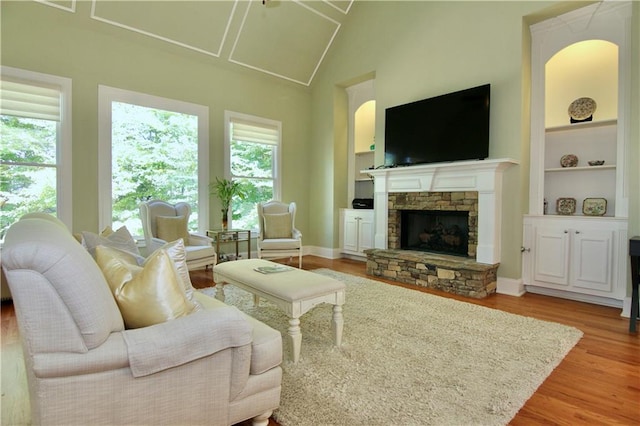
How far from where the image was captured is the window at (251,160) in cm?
541

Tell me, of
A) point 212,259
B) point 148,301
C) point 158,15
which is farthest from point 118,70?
point 148,301

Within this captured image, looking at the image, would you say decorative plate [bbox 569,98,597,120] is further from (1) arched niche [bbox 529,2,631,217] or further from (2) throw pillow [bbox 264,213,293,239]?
(2) throw pillow [bbox 264,213,293,239]

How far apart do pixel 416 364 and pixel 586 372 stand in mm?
1035

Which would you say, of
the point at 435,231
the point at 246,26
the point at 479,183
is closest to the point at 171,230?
the point at 246,26

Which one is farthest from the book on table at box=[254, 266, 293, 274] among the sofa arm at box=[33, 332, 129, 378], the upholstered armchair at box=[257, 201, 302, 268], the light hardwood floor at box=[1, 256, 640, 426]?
the upholstered armchair at box=[257, 201, 302, 268]

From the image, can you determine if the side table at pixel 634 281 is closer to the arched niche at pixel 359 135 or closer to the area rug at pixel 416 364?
the area rug at pixel 416 364

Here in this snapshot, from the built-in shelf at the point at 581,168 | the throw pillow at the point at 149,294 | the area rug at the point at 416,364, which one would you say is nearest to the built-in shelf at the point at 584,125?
the built-in shelf at the point at 581,168

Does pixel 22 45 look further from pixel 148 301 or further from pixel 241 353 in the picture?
pixel 241 353

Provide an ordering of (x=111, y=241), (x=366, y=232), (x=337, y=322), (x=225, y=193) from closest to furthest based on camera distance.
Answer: (x=111, y=241)
(x=337, y=322)
(x=225, y=193)
(x=366, y=232)

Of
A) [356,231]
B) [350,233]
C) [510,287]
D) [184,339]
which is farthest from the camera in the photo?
[350,233]

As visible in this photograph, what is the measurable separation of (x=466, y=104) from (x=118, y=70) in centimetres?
429

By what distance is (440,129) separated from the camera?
4344 millimetres

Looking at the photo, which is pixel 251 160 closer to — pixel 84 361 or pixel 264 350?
pixel 264 350

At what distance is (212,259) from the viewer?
418 centimetres
